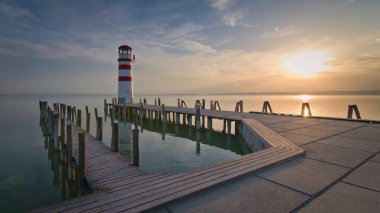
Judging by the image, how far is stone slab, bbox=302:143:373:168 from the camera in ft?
17.1

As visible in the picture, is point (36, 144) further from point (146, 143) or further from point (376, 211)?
point (376, 211)

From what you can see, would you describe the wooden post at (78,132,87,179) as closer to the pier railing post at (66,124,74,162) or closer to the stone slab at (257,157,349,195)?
the pier railing post at (66,124,74,162)

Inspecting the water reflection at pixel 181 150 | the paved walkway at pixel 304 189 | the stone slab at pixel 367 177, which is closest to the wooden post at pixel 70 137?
the water reflection at pixel 181 150

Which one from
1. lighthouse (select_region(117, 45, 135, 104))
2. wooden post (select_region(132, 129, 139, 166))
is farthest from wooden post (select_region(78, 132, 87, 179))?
lighthouse (select_region(117, 45, 135, 104))

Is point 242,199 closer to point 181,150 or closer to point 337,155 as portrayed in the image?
point 337,155

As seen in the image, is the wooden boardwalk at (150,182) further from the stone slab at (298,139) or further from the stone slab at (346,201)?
the stone slab at (346,201)

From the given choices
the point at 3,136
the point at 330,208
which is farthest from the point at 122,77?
the point at 330,208

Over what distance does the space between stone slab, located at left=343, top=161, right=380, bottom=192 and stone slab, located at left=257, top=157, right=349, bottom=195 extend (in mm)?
190

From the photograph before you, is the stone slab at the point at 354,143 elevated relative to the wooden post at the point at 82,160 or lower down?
elevated

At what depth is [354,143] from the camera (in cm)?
701

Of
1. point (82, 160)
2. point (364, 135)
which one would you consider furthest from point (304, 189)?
point (364, 135)

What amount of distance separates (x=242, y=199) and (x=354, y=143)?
18.8 feet

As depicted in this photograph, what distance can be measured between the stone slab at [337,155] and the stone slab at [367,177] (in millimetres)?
235

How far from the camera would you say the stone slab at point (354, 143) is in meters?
6.41
